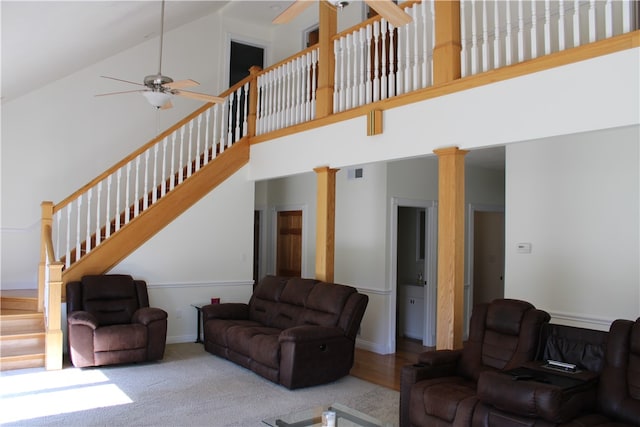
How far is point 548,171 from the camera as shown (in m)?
5.23

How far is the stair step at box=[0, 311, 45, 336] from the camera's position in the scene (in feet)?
18.9

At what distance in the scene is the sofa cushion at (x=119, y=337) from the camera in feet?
18.0

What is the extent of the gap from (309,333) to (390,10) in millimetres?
3110

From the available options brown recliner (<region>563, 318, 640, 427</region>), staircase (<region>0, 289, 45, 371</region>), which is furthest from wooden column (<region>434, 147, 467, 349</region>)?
staircase (<region>0, 289, 45, 371</region>)

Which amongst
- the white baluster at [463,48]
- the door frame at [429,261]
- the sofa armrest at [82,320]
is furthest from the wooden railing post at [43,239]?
the white baluster at [463,48]

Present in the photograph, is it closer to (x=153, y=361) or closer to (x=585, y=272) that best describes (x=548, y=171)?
(x=585, y=272)

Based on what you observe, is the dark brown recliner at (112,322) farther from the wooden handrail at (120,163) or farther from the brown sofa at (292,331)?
the wooden handrail at (120,163)

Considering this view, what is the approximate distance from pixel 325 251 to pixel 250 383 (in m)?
1.78

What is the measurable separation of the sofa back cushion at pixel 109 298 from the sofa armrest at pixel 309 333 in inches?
86.9

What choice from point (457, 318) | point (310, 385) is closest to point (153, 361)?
point (310, 385)

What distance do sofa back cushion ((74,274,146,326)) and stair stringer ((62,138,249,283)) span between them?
0.88ft

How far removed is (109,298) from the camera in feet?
20.2

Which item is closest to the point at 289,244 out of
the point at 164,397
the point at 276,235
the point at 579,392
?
the point at 276,235

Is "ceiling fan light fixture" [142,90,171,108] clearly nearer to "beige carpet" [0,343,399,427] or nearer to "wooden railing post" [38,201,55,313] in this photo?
"wooden railing post" [38,201,55,313]
